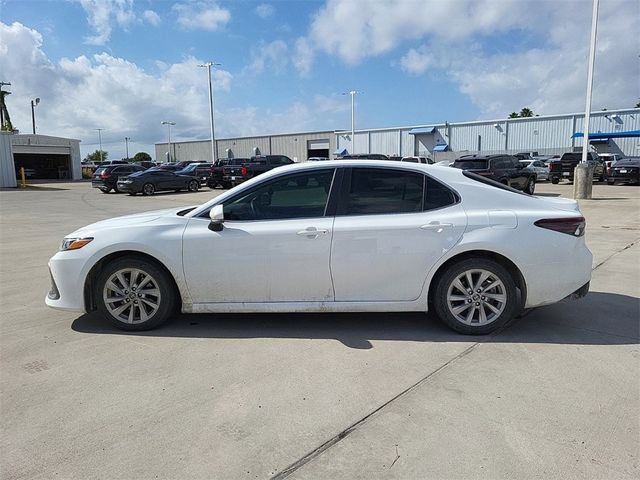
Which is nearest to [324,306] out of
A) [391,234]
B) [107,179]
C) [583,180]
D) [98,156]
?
[391,234]

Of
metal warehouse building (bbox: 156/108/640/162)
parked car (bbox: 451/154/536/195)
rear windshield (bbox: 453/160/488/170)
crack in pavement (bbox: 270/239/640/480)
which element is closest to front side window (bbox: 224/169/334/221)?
crack in pavement (bbox: 270/239/640/480)

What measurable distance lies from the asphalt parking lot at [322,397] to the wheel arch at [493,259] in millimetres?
444

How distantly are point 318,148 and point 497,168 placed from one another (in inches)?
2086

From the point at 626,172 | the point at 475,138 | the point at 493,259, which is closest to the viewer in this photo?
the point at 493,259

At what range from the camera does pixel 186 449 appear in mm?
2783

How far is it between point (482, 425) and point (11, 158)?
3957cm

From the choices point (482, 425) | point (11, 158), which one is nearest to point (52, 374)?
point (482, 425)

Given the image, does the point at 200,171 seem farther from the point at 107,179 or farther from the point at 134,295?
the point at 134,295

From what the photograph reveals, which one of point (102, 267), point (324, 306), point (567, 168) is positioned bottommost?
point (324, 306)

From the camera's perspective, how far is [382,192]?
4.45m

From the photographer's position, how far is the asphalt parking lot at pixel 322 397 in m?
2.66

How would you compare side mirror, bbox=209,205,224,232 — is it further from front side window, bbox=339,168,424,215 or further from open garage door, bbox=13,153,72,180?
open garage door, bbox=13,153,72,180

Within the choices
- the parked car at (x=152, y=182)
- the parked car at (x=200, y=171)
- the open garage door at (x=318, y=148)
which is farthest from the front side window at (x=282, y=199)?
the open garage door at (x=318, y=148)

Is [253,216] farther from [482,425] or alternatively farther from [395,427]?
[482,425]
